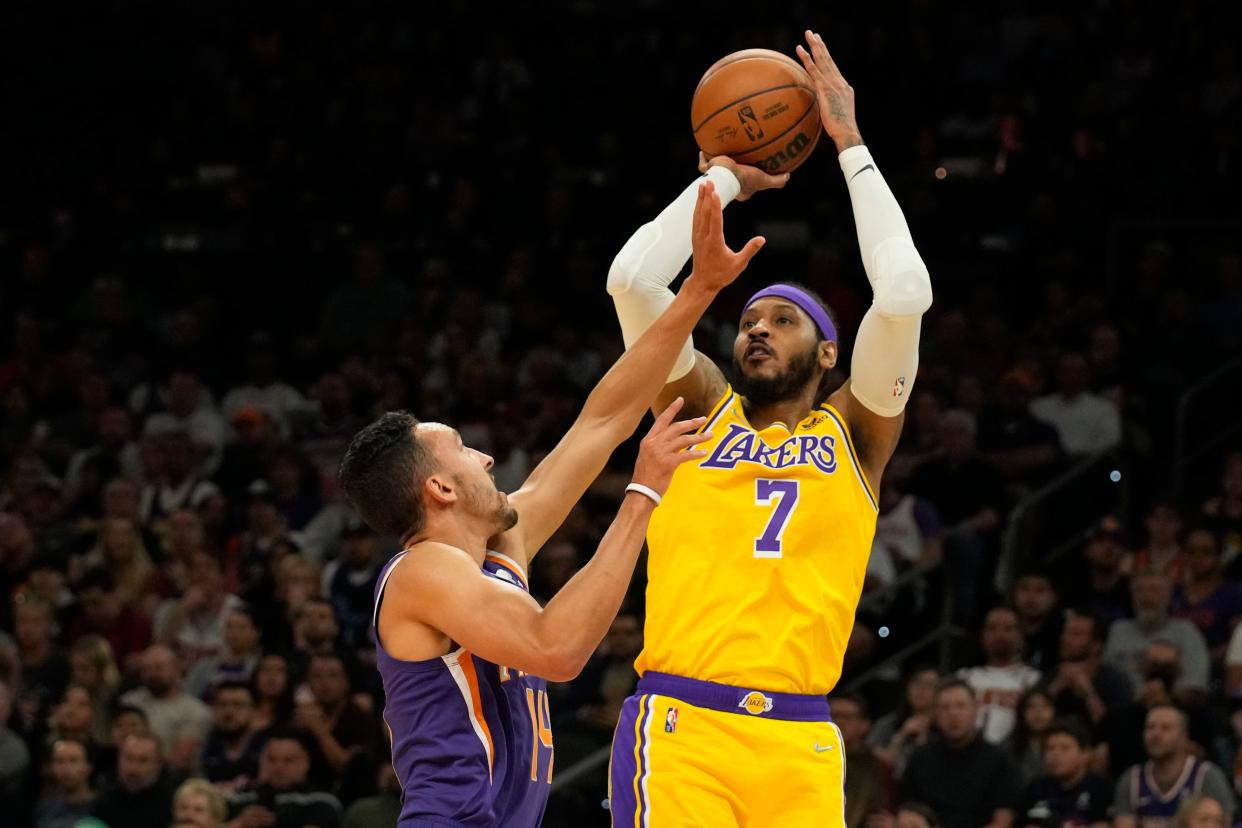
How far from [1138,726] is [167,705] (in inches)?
213

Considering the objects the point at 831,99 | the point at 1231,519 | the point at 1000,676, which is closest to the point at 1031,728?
the point at 1000,676

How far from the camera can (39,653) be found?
11250 mm

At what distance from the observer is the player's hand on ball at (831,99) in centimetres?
568

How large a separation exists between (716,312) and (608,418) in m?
7.96

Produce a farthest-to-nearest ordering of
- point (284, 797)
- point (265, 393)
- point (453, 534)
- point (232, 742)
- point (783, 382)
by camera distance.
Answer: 1. point (265, 393)
2. point (232, 742)
3. point (284, 797)
4. point (783, 382)
5. point (453, 534)

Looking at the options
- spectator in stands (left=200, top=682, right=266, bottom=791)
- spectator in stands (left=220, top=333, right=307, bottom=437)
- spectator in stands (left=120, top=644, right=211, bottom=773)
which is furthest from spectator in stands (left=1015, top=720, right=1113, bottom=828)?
spectator in stands (left=220, top=333, right=307, bottom=437)

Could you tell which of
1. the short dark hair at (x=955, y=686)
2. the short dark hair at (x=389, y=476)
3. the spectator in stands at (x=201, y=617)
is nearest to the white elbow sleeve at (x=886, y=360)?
the short dark hair at (x=389, y=476)

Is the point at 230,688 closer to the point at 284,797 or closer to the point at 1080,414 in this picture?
the point at 284,797

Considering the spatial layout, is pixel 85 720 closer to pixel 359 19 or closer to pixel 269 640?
pixel 269 640

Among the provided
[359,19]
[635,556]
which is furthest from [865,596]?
A: [359,19]

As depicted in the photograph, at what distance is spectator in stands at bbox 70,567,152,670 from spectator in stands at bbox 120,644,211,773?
714 millimetres

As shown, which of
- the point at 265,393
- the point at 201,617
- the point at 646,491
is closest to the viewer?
the point at 646,491

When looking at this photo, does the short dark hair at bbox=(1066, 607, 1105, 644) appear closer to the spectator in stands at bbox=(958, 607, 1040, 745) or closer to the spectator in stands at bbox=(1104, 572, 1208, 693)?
the spectator in stands at bbox=(1104, 572, 1208, 693)

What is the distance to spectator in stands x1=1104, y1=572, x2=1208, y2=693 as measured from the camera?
9586mm
